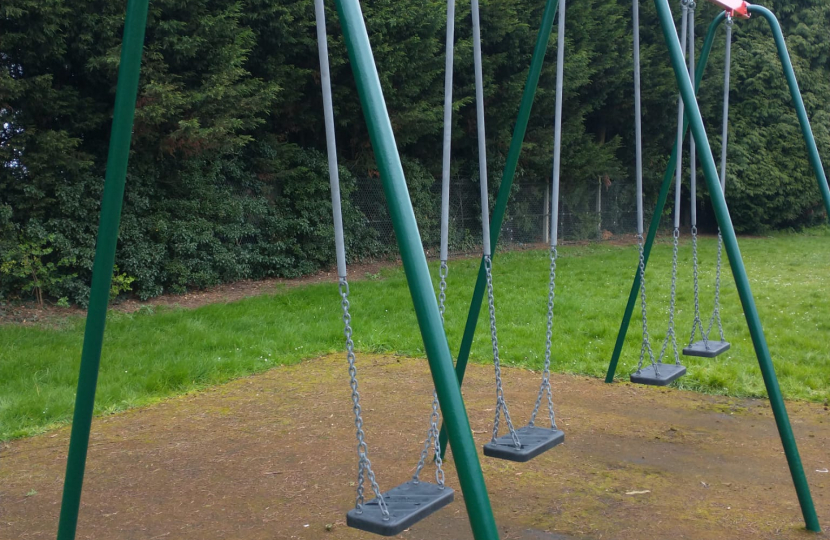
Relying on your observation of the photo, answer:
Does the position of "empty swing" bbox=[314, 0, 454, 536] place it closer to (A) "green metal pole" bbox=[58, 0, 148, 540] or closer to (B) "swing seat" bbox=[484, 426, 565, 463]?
(B) "swing seat" bbox=[484, 426, 565, 463]

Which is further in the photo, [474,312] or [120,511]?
[474,312]

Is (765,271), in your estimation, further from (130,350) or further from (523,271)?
(130,350)

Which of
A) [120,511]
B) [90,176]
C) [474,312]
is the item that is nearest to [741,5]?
[474,312]

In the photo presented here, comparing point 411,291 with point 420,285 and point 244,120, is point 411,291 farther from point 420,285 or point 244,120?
point 244,120

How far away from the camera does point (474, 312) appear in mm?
3932

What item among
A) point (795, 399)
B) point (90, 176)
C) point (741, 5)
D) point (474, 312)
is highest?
point (741, 5)

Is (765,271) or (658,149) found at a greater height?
(658,149)

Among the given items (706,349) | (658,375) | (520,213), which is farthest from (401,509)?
(520,213)

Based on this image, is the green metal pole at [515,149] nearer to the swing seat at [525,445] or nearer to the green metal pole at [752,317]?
the swing seat at [525,445]

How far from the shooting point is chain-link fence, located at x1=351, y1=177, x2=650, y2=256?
1241 centimetres

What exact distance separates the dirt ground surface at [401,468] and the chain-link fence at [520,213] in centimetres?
700

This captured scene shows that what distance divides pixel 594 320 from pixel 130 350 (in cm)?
457

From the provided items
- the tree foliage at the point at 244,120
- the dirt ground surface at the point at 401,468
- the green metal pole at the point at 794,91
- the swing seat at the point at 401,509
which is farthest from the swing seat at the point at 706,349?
the tree foliage at the point at 244,120

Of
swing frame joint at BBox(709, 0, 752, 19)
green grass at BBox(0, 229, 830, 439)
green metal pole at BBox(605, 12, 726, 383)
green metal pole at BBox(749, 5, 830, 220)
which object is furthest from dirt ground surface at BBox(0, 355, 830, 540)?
swing frame joint at BBox(709, 0, 752, 19)
